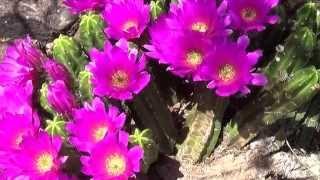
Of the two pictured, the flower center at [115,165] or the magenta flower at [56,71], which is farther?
the magenta flower at [56,71]

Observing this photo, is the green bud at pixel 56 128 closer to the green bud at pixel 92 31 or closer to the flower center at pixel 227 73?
the green bud at pixel 92 31

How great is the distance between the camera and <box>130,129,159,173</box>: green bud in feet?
7.80

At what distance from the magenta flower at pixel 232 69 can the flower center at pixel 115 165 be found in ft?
1.31

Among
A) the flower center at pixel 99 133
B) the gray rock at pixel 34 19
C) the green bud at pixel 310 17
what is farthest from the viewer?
the gray rock at pixel 34 19

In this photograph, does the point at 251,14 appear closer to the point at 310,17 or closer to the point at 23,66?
the point at 310,17

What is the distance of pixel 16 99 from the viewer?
264 cm

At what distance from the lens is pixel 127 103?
2.64 metres

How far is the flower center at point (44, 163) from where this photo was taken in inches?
94.6

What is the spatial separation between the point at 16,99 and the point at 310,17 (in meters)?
1.17

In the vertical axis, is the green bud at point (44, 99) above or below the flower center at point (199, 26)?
below

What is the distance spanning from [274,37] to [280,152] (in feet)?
1.55

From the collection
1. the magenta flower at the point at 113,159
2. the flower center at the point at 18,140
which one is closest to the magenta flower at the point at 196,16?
the magenta flower at the point at 113,159

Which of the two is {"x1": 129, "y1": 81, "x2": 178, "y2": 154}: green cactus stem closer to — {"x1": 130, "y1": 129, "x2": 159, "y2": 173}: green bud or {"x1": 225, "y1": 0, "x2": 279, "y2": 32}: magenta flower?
{"x1": 130, "y1": 129, "x2": 159, "y2": 173}: green bud

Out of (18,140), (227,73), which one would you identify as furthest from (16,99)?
(227,73)
